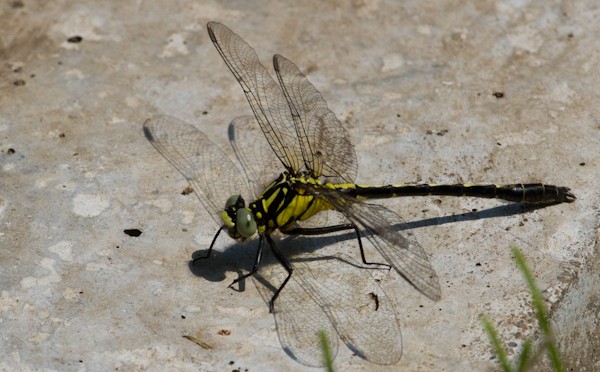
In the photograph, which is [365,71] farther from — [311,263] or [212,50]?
[311,263]

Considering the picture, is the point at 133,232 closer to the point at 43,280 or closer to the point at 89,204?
the point at 89,204

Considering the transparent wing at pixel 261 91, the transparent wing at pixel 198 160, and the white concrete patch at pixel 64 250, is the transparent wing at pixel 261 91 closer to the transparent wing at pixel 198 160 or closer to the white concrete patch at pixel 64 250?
the transparent wing at pixel 198 160

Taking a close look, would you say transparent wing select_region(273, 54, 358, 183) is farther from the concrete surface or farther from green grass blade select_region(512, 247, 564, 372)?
green grass blade select_region(512, 247, 564, 372)

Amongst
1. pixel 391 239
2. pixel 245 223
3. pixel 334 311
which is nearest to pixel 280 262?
pixel 245 223

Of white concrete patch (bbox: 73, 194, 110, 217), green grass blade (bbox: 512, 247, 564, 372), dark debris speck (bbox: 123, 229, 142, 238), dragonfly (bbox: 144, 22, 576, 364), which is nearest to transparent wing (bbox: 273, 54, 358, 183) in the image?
dragonfly (bbox: 144, 22, 576, 364)

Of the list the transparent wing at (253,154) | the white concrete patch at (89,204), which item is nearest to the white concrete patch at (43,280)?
the white concrete patch at (89,204)

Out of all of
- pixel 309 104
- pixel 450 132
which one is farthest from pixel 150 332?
pixel 450 132
